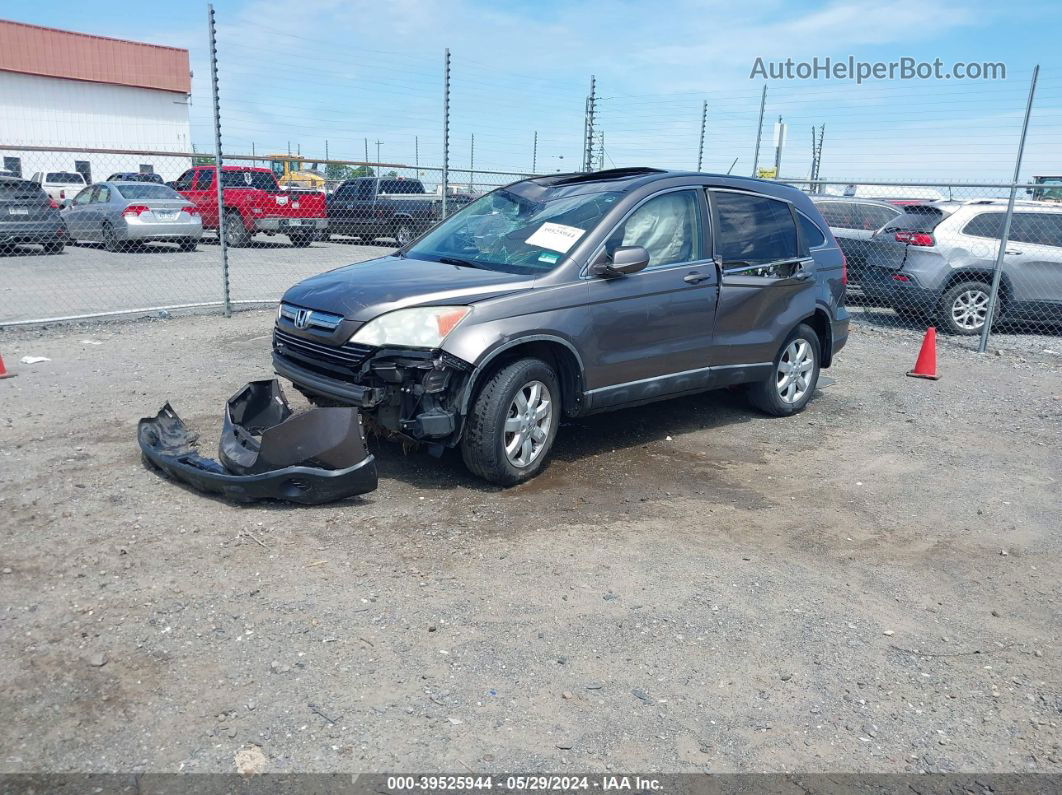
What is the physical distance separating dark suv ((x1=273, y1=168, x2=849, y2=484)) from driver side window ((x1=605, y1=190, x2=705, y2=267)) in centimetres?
1

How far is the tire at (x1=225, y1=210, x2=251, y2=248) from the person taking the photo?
18641mm

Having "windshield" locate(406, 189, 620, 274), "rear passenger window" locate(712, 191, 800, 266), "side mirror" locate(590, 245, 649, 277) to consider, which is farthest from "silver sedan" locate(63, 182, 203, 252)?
"side mirror" locate(590, 245, 649, 277)

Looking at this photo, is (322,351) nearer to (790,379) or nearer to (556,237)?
(556,237)

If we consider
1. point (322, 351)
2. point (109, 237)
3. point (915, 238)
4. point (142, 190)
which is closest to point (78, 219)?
point (109, 237)

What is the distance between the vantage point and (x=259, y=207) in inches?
717

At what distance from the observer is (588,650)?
344 cm

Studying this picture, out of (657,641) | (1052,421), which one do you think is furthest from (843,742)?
(1052,421)

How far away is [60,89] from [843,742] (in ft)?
154

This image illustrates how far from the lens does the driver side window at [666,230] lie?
5.67 metres

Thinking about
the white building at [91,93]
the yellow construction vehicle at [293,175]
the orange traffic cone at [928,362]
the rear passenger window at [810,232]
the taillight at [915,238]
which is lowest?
the orange traffic cone at [928,362]

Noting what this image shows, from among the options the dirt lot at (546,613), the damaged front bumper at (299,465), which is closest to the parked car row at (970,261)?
the dirt lot at (546,613)

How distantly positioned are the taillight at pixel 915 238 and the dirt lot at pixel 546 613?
18.6ft

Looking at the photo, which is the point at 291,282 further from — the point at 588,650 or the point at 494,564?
the point at 588,650

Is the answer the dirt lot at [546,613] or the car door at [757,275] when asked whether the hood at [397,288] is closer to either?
the dirt lot at [546,613]
